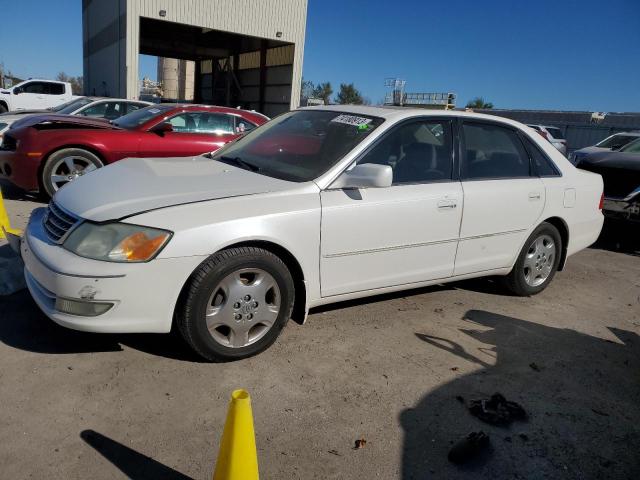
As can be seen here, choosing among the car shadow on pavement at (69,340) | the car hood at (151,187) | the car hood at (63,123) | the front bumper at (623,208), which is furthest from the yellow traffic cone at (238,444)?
the front bumper at (623,208)

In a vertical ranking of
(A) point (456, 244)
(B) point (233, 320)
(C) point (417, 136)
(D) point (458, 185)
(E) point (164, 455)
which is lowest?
(E) point (164, 455)

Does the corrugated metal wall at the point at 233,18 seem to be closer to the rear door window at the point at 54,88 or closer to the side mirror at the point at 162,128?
the rear door window at the point at 54,88

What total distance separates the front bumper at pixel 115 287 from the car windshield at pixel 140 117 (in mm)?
4848

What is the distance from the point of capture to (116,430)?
2.54 meters

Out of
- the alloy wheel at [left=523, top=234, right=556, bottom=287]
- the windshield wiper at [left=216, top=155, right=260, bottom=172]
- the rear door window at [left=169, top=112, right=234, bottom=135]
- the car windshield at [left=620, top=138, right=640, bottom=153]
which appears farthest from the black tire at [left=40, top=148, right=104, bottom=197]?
the car windshield at [left=620, top=138, right=640, bottom=153]

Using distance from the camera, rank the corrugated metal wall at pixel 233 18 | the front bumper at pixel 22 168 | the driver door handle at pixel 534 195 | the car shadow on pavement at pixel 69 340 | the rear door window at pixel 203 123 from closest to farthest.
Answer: the car shadow on pavement at pixel 69 340 < the driver door handle at pixel 534 195 < the front bumper at pixel 22 168 < the rear door window at pixel 203 123 < the corrugated metal wall at pixel 233 18

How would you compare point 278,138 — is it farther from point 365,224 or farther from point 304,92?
point 304,92

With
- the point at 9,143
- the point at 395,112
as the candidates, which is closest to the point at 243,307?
the point at 395,112

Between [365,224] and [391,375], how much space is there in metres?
0.97

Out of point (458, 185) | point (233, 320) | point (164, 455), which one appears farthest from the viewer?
point (458, 185)

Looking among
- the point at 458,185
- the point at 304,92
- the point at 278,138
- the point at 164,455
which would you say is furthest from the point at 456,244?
the point at 304,92

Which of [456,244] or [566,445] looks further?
[456,244]

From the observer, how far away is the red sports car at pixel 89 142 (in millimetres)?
6621

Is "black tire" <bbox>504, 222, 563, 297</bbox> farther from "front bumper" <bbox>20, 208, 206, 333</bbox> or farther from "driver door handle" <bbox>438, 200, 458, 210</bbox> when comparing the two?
"front bumper" <bbox>20, 208, 206, 333</bbox>
